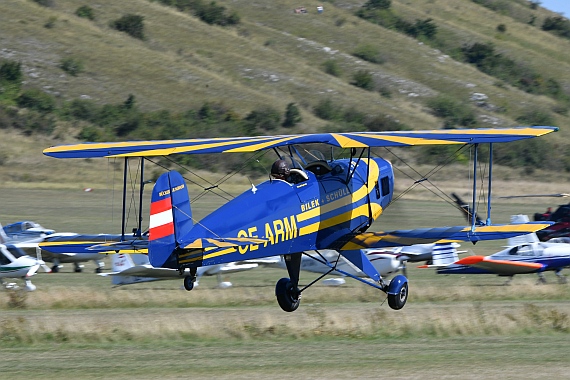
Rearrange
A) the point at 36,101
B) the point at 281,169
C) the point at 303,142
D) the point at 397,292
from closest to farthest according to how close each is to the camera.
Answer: the point at 281,169, the point at 303,142, the point at 397,292, the point at 36,101

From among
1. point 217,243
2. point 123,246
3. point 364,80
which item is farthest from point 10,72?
point 217,243

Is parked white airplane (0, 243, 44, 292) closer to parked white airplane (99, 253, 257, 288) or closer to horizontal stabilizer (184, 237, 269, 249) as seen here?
parked white airplane (99, 253, 257, 288)

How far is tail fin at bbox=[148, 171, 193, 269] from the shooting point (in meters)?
13.5

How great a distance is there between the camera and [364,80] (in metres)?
78.8

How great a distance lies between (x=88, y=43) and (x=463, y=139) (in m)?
56.6

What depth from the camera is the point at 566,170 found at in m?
65.1

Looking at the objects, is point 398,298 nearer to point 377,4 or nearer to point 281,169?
point 281,169

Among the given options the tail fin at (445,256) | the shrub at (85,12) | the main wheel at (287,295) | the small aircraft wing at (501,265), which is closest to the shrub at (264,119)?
the shrub at (85,12)

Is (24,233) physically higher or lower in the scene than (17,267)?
lower

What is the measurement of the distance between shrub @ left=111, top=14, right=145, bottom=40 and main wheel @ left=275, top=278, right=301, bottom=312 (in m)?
60.3

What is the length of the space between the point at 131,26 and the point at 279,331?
2285 inches

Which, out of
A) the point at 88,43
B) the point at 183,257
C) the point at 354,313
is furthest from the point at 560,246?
the point at 88,43

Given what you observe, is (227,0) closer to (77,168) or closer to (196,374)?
(77,168)

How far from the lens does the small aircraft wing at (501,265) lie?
27234mm
